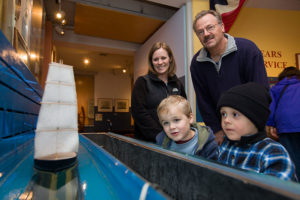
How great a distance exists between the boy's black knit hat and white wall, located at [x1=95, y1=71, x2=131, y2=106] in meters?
10.5

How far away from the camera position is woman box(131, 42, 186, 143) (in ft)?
5.64

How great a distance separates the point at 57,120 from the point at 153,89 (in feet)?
3.50

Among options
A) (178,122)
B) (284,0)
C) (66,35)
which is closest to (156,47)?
(178,122)

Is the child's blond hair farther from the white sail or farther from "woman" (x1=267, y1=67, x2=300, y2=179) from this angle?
"woman" (x1=267, y1=67, x2=300, y2=179)

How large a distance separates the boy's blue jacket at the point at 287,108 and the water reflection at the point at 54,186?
2000 mm

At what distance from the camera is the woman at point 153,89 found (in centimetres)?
172

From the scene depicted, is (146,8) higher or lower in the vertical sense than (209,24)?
higher

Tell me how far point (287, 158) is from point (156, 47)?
1.30 m

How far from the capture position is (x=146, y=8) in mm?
4359

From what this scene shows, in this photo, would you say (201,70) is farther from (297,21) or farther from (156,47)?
(297,21)

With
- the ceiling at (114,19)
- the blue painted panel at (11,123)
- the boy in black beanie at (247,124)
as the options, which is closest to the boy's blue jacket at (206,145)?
the boy in black beanie at (247,124)

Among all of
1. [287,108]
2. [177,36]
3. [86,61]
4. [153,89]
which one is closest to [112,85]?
[86,61]

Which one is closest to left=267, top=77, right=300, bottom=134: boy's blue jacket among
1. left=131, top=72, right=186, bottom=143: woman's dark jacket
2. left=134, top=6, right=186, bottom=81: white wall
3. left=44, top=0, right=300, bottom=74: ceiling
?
left=131, top=72, right=186, bottom=143: woman's dark jacket

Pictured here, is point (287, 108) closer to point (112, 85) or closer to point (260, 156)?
point (260, 156)
